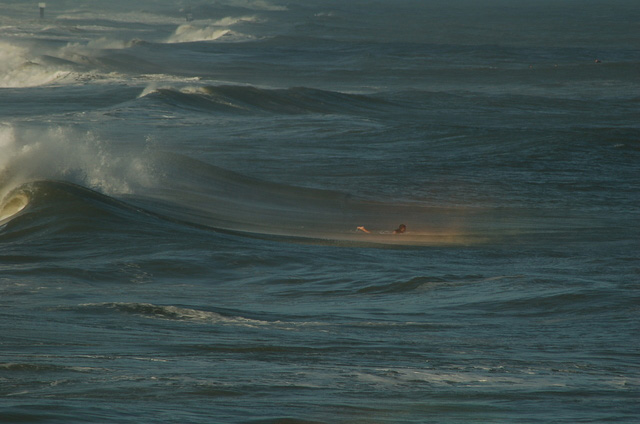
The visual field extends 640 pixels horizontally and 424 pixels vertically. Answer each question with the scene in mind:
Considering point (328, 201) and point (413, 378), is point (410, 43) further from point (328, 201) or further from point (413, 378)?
point (413, 378)

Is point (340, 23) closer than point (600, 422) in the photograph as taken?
No

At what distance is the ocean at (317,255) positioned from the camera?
7.23 m

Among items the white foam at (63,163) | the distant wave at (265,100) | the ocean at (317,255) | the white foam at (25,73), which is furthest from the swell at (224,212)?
the white foam at (25,73)

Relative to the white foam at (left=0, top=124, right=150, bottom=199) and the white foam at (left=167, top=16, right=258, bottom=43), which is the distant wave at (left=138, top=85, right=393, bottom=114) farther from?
the white foam at (left=167, top=16, right=258, bottom=43)

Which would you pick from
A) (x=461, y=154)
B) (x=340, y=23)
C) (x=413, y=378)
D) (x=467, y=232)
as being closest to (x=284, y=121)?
(x=461, y=154)

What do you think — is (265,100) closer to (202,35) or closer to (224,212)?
(224,212)

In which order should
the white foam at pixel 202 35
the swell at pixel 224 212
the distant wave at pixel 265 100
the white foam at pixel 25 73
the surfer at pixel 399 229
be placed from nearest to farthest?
the swell at pixel 224 212
the surfer at pixel 399 229
the distant wave at pixel 265 100
the white foam at pixel 25 73
the white foam at pixel 202 35

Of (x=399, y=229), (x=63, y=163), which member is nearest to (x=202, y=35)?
(x=63, y=163)

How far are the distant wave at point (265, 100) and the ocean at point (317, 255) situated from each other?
178 millimetres

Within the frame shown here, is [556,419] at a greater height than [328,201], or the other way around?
[556,419]

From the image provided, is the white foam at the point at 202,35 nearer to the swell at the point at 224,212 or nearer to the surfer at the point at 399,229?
the swell at the point at 224,212

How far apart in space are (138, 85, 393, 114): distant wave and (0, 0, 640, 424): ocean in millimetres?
178

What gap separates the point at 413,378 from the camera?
7.72 meters

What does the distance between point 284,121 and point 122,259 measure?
20.1 meters
